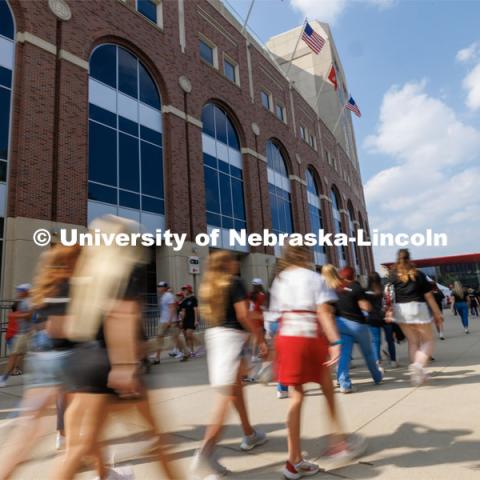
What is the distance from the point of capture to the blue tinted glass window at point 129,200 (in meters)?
14.2

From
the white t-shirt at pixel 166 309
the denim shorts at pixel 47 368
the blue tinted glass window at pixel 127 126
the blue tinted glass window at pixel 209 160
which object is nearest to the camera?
the denim shorts at pixel 47 368

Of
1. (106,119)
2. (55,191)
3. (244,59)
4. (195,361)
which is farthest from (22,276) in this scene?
(244,59)

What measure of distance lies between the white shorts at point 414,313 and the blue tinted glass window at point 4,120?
11366 millimetres

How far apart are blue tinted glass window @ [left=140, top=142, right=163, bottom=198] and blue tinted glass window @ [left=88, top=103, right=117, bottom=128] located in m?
1.54

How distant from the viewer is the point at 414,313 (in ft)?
17.6

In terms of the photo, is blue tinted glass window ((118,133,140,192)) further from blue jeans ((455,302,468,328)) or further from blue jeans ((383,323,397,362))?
blue jeans ((455,302,468,328))

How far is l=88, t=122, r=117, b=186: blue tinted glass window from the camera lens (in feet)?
43.7

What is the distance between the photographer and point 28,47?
11.5 m

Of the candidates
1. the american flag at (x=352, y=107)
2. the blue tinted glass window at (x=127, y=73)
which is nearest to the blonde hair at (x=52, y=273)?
the blue tinted glass window at (x=127, y=73)

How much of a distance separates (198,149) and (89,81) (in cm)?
572

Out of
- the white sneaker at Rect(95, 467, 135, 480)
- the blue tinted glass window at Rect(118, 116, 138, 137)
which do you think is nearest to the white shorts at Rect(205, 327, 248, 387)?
the white sneaker at Rect(95, 467, 135, 480)

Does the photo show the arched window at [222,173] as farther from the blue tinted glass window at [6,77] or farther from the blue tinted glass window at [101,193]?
the blue tinted glass window at [6,77]

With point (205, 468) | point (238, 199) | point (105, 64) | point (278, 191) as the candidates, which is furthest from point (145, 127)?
point (205, 468)

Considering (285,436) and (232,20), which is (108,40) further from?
(285,436)
